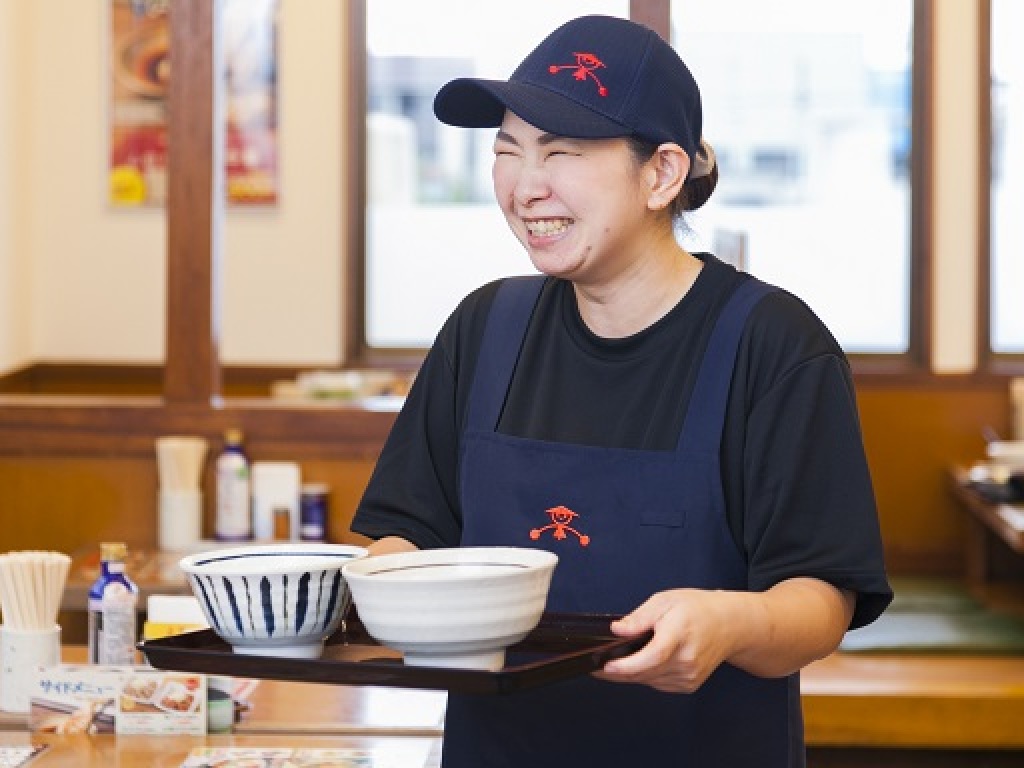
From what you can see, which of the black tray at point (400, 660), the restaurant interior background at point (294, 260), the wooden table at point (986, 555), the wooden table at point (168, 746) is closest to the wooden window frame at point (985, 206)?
the restaurant interior background at point (294, 260)

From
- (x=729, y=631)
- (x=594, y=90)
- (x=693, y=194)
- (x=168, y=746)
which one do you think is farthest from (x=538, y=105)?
(x=168, y=746)

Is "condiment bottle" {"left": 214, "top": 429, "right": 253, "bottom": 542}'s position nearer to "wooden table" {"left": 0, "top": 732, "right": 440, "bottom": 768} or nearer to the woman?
"wooden table" {"left": 0, "top": 732, "right": 440, "bottom": 768}

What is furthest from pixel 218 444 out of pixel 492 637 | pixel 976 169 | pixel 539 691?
pixel 976 169

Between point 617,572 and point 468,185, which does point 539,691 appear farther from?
point 468,185

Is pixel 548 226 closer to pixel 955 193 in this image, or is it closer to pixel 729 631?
pixel 729 631

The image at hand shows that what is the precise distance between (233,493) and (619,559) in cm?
268

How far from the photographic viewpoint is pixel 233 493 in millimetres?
4406

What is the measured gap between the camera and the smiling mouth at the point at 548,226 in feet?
5.95

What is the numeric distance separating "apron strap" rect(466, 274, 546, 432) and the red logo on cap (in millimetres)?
280

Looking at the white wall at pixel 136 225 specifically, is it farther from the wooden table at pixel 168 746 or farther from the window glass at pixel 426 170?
the wooden table at pixel 168 746

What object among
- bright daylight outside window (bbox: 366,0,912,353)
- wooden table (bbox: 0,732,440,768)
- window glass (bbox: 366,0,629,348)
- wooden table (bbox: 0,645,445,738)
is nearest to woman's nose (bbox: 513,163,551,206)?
wooden table (bbox: 0,732,440,768)

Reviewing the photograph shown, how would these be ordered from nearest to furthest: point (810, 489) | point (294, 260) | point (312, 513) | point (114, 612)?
point (810, 489) → point (114, 612) → point (312, 513) → point (294, 260)

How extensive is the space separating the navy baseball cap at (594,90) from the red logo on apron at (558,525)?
40 centimetres

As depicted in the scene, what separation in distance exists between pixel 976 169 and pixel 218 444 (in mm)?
3507
